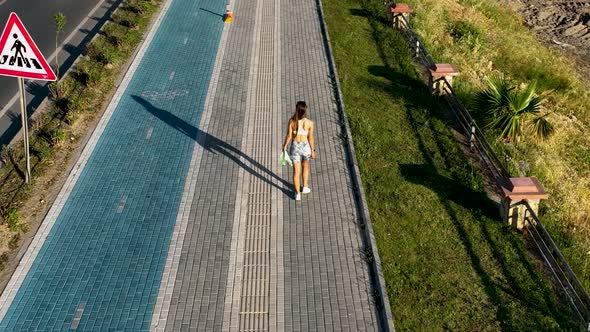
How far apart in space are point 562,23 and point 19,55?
78.8 ft

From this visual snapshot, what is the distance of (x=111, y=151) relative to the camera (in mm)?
12188

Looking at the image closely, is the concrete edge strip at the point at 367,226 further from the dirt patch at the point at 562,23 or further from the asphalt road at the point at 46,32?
the dirt patch at the point at 562,23

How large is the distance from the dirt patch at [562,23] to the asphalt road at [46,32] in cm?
1788

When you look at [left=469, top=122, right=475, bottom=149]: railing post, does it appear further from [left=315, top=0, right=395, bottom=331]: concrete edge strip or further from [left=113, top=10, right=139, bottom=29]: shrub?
[left=113, top=10, right=139, bottom=29]: shrub

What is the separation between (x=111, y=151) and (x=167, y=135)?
4.18 feet

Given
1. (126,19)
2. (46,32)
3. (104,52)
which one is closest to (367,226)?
(104,52)

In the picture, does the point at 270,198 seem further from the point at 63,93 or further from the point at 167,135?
the point at 63,93

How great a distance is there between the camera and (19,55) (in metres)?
9.98

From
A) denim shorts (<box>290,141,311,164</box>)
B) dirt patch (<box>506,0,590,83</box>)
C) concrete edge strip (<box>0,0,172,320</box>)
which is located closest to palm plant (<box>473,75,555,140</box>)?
denim shorts (<box>290,141,311,164</box>)

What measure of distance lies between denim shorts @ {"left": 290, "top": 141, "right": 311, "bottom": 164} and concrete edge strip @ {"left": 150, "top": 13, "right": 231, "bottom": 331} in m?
2.17

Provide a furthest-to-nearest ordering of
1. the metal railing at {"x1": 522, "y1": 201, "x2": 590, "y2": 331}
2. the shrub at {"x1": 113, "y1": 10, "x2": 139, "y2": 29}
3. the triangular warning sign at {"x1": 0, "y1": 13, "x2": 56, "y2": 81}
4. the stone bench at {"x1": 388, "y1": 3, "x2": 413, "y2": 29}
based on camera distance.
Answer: the shrub at {"x1": 113, "y1": 10, "x2": 139, "y2": 29} < the stone bench at {"x1": 388, "y1": 3, "x2": 413, "y2": 29} < the triangular warning sign at {"x1": 0, "y1": 13, "x2": 56, "y2": 81} < the metal railing at {"x1": 522, "y1": 201, "x2": 590, "y2": 331}

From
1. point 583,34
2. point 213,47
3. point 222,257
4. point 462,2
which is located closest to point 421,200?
point 222,257

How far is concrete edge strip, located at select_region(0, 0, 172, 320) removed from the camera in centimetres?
873

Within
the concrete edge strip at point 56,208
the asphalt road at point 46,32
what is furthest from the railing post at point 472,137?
the asphalt road at point 46,32
